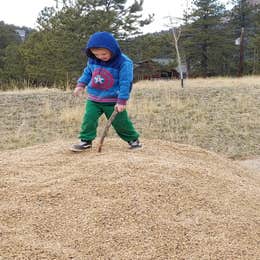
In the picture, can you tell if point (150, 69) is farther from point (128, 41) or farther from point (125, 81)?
point (125, 81)

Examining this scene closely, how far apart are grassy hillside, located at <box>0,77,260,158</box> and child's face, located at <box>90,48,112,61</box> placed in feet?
5.10

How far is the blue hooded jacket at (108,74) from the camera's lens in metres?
3.77

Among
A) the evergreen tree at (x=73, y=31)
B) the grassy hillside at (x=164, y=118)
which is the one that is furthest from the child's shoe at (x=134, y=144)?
the evergreen tree at (x=73, y=31)

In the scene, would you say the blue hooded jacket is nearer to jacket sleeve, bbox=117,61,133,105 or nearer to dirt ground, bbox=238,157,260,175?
jacket sleeve, bbox=117,61,133,105

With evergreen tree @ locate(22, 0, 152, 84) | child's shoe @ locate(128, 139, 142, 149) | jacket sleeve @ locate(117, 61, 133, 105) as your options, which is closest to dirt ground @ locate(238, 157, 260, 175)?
child's shoe @ locate(128, 139, 142, 149)

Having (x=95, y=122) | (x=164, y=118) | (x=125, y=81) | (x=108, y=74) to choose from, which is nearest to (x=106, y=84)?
(x=108, y=74)

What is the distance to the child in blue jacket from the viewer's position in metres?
3.79

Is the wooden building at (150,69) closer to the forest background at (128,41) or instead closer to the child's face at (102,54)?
the forest background at (128,41)

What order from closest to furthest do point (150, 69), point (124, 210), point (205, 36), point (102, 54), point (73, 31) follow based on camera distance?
point (124, 210)
point (102, 54)
point (73, 31)
point (150, 69)
point (205, 36)

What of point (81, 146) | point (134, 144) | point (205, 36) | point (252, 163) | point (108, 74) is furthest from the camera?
point (205, 36)

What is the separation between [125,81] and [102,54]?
11.7 inches

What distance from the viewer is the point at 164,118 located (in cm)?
755

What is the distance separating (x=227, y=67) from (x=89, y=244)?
34514mm

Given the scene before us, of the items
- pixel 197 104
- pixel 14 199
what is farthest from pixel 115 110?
pixel 197 104
